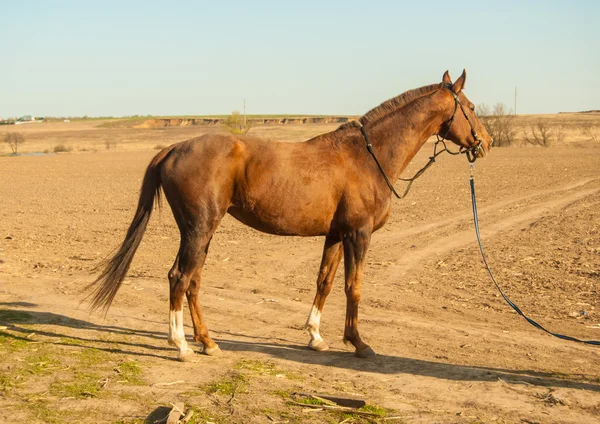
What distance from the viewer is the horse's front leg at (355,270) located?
6.71 meters

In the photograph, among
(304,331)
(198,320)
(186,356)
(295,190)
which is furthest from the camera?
(304,331)

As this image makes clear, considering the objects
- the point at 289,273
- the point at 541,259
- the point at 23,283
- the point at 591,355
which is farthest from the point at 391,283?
the point at 23,283

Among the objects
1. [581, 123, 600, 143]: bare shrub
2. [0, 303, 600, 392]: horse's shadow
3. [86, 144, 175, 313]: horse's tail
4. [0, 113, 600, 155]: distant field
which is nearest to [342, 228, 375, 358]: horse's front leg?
[0, 303, 600, 392]: horse's shadow

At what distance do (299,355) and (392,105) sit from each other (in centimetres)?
278

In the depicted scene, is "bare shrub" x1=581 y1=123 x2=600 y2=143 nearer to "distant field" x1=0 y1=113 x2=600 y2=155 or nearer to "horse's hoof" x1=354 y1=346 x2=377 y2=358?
"distant field" x1=0 y1=113 x2=600 y2=155

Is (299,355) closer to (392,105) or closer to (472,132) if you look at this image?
(392,105)

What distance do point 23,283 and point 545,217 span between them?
10.9m

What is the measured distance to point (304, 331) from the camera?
7.69m

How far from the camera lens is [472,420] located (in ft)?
16.5

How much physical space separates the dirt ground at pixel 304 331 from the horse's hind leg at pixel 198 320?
5.9 inches

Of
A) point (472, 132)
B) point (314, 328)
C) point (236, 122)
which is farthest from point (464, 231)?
point (236, 122)

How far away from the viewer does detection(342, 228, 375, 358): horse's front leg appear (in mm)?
6715

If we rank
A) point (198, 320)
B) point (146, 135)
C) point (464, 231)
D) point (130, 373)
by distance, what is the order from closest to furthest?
1. point (130, 373)
2. point (198, 320)
3. point (464, 231)
4. point (146, 135)

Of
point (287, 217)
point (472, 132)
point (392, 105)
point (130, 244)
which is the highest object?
point (392, 105)
